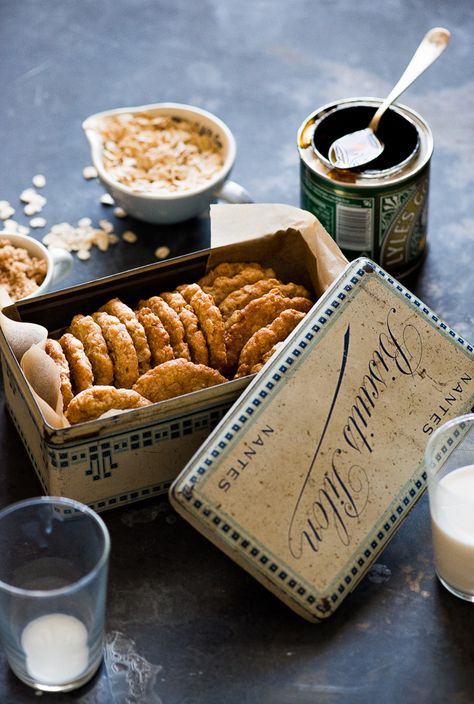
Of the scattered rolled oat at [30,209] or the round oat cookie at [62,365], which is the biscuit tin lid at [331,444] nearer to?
the round oat cookie at [62,365]

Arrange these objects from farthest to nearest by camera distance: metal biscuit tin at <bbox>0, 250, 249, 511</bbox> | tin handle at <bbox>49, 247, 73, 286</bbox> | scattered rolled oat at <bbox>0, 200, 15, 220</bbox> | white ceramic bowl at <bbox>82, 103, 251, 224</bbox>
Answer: scattered rolled oat at <bbox>0, 200, 15, 220</bbox>, white ceramic bowl at <bbox>82, 103, 251, 224</bbox>, tin handle at <bbox>49, 247, 73, 286</bbox>, metal biscuit tin at <bbox>0, 250, 249, 511</bbox>

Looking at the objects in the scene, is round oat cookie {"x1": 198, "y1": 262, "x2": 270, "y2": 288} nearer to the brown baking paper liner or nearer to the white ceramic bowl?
the brown baking paper liner

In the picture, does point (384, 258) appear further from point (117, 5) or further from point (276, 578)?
point (117, 5)

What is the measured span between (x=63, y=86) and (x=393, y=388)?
1055mm

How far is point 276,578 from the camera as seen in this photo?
1.23 m

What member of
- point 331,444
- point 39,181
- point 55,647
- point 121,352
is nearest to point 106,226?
point 39,181

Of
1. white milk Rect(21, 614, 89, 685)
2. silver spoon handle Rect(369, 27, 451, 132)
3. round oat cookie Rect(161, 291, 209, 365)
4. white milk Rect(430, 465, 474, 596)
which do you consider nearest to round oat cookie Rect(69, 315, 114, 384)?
round oat cookie Rect(161, 291, 209, 365)

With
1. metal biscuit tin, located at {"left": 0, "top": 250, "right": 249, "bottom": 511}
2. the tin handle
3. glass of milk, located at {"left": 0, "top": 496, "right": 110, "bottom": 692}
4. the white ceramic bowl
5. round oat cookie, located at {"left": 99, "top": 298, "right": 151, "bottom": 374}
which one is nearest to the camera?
glass of milk, located at {"left": 0, "top": 496, "right": 110, "bottom": 692}

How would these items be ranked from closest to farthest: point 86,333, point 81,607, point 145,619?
point 81,607 < point 145,619 < point 86,333

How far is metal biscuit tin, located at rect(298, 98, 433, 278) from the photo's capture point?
5.25ft

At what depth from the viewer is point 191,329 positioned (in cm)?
144

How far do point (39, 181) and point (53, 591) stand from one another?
0.94 metres

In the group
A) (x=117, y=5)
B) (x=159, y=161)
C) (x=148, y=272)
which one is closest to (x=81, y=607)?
(x=148, y=272)

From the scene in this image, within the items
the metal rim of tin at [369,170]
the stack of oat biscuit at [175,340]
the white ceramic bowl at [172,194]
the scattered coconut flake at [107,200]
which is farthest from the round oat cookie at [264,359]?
the scattered coconut flake at [107,200]
